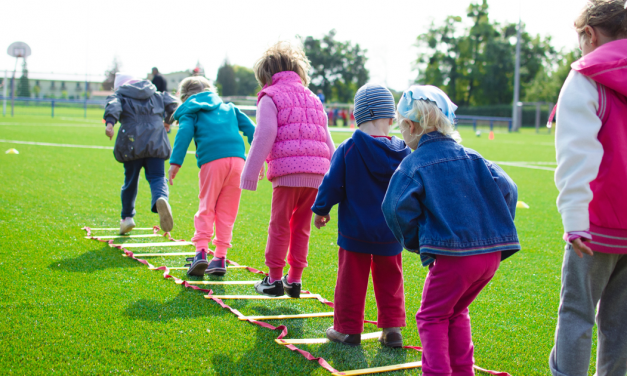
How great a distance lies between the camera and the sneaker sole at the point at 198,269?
4.33 meters

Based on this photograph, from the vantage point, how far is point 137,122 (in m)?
5.62

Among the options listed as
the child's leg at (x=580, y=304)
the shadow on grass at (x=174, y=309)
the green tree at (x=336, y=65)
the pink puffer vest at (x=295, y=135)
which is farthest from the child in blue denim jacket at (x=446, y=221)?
the green tree at (x=336, y=65)

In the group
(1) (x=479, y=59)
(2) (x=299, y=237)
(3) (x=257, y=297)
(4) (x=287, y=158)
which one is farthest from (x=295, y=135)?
(1) (x=479, y=59)

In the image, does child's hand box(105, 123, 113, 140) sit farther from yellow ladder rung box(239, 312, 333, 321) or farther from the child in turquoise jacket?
yellow ladder rung box(239, 312, 333, 321)

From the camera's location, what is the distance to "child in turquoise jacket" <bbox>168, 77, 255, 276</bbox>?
4438 millimetres

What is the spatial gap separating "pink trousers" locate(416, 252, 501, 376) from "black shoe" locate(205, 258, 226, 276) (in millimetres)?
2336

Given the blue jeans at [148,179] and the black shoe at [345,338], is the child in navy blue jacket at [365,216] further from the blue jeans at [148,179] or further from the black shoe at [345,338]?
the blue jeans at [148,179]

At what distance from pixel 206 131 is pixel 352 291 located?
2.09 meters

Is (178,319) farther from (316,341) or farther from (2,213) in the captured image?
(2,213)

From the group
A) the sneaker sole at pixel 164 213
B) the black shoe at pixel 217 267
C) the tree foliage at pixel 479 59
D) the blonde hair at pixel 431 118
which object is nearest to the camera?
the blonde hair at pixel 431 118

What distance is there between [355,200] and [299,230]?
3.39 feet

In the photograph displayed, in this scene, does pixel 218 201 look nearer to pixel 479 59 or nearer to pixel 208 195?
pixel 208 195

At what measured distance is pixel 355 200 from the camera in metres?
3.01

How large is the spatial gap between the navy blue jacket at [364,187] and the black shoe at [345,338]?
51 cm
